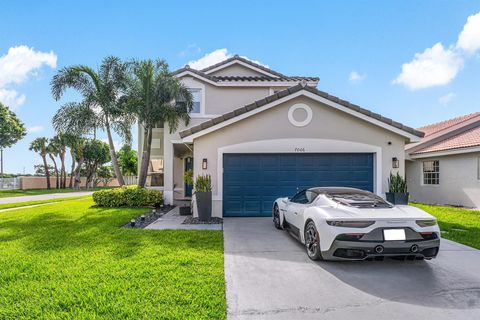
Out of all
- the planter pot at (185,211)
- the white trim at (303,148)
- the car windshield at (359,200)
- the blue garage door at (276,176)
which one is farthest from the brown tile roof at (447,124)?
the planter pot at (185,211)

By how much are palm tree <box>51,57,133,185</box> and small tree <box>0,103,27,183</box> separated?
76.7 ft

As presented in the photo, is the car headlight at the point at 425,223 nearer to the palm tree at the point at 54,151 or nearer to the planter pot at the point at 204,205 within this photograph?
the planter pot at the point at 204,205

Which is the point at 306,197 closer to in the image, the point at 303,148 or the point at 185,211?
Result: the point at 303,148

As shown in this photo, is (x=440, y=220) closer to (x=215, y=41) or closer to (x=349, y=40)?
(x=349, y=40)

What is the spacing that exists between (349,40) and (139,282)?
13.7 m

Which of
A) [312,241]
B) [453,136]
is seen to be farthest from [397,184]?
[453,136]

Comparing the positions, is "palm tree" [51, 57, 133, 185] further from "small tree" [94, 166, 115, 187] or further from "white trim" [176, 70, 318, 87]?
"small tree" [94, 166, 115, 187]

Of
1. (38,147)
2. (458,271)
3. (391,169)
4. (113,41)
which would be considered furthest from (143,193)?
(38,147)

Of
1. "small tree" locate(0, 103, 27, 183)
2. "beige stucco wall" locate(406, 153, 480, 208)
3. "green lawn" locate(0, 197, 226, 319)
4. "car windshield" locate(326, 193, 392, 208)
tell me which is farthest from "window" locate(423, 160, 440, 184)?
"small tree" locate(0, 103, 27, 183)

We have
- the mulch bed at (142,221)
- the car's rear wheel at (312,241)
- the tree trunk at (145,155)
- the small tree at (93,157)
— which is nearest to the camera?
the car's rear wheel at (312,241)

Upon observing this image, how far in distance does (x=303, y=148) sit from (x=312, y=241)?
493 centimetres

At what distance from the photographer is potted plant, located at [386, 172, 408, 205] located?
360 inches

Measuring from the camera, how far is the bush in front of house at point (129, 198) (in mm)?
12438

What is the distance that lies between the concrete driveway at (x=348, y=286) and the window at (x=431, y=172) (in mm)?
10526
